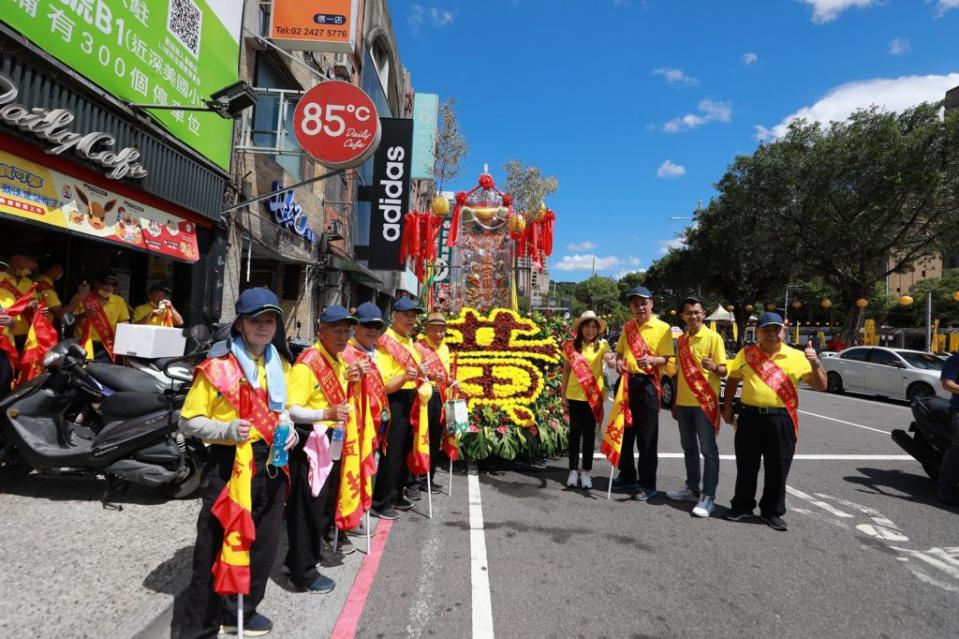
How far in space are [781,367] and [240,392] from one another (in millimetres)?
4269

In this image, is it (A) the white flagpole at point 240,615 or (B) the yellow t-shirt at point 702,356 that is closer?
(A) the white flagpole at point 240,615

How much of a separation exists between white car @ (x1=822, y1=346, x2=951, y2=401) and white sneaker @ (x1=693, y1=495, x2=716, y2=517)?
11205 mm

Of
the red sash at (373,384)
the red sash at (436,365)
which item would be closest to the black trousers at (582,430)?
the red sash at (436,365)

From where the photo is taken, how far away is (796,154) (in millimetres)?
22531

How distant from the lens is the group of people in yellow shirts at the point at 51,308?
4.94 meters

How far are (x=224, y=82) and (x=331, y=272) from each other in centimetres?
770

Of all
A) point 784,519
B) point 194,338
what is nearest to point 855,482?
point 784,519

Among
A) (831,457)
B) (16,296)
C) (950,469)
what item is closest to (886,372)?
(831,457)

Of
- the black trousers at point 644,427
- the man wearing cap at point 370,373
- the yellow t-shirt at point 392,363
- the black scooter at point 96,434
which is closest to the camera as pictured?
the man wearing cap at point 370,373

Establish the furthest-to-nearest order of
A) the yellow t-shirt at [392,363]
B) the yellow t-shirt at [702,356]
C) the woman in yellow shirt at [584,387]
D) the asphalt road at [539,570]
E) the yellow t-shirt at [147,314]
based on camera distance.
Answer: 1. the yellow t-shirt at [147,314]
2. the woman in yellow shirt at [584,387]
3. the yellow t-shirt at [702,356]
4. the yellow t-shirt at [392,363]
5. the asphalt road at [539,570]

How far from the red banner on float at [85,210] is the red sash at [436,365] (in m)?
4.52

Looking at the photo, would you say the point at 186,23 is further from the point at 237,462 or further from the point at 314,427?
the point at 237,462

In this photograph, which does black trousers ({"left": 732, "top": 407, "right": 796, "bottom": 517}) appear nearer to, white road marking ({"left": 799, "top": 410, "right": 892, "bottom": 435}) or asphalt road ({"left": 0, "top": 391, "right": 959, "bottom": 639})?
asphalt road ({"left": 0, "top": 391, "right": 959, "bottom": 639})

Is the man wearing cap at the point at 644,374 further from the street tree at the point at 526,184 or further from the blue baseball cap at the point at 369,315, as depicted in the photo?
the street tree at the point at 526,184
